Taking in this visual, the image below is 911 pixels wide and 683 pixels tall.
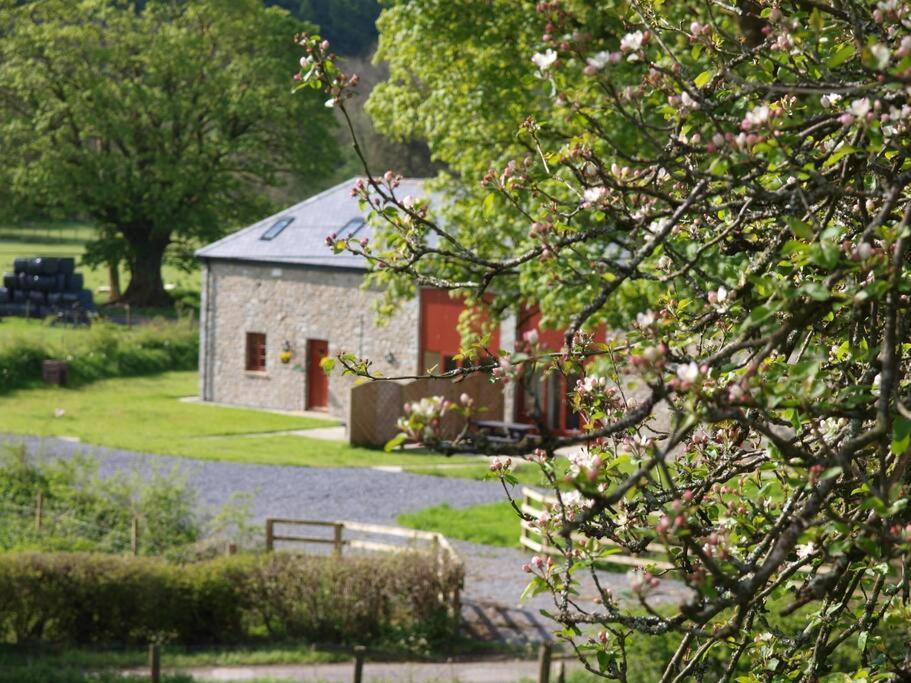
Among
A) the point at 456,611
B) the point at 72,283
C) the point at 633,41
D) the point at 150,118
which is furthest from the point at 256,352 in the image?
the point at 633,41

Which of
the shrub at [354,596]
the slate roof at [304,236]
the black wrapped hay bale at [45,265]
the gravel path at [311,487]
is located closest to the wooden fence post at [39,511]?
the gravel path at [311,487]

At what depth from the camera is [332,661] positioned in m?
16.5

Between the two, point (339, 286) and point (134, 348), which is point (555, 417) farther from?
point (134, 348)

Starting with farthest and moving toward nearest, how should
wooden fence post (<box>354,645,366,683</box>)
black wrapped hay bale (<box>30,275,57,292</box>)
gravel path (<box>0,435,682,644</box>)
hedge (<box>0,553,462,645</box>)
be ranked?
black wrapped hay bale (<box>30,275,57,292</box>)
gravel path (<box>0,435,682,644</box>)
hedge (<box>0,553,462,645</box>)
wooden fence post (<box>354,645,366,683</box>)

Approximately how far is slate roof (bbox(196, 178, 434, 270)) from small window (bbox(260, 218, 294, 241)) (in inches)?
2.5

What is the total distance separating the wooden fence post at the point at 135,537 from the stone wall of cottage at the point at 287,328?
12396 mm

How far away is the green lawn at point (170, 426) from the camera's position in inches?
1124

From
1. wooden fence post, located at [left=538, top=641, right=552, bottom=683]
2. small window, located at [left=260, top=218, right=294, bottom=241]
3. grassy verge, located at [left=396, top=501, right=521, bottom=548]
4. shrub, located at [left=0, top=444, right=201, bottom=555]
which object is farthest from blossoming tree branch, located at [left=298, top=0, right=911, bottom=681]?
small window, located at [left=260, top=218, right=294, bottom=241]

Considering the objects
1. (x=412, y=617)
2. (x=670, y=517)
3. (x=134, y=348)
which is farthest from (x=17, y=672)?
(x=134, y=348)

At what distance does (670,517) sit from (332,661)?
13.7 metres

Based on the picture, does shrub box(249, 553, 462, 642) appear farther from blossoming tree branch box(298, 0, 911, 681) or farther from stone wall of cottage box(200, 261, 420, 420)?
stone wall of cottage box(200, 261, 420, 420)

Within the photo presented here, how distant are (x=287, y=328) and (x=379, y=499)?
34.5ft

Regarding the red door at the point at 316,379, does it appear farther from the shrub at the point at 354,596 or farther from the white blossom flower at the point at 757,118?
the white blossom flower at the point at 757,118

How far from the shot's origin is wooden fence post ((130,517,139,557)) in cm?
1907
